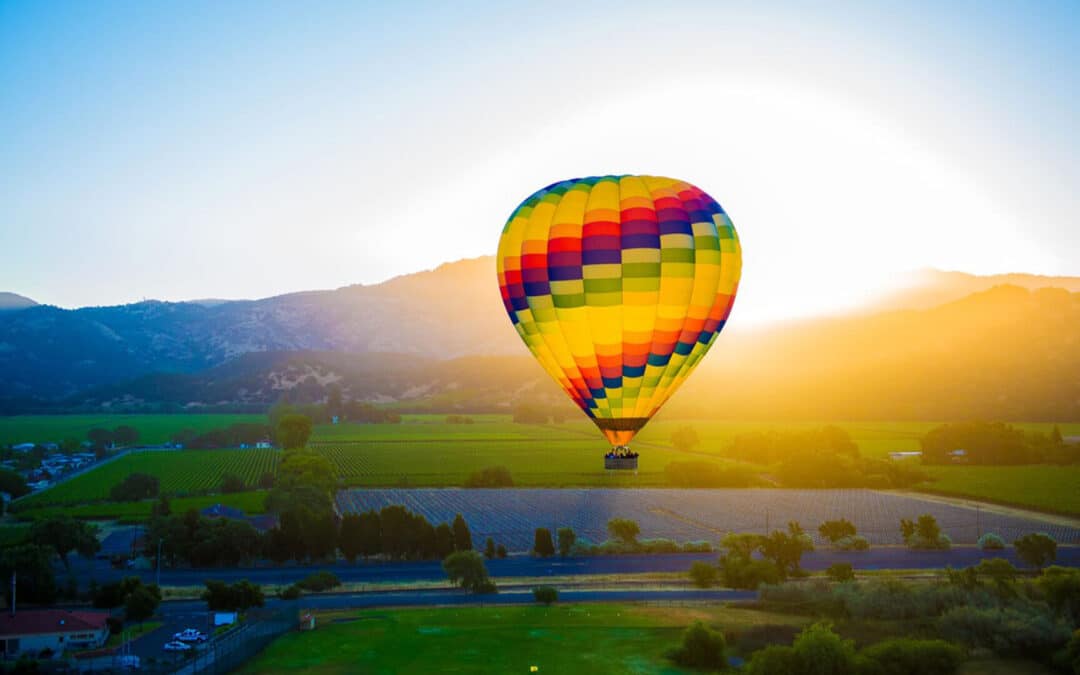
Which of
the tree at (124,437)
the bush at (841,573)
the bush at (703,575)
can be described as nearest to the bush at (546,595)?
the bush at (703,575)

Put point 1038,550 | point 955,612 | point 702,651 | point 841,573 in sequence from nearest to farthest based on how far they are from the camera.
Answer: point 702,651, point 955,612, point 841,573, point 1038,550

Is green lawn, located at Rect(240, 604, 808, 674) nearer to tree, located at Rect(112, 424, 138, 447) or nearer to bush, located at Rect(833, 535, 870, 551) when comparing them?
bush, located at Rect(833, 535, 870, 551)

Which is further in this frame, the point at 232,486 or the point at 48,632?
the point at 232,486

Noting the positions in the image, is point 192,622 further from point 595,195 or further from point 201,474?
point 201,474

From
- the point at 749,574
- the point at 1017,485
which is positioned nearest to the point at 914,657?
the point at 749,574

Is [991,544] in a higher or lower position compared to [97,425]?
lower

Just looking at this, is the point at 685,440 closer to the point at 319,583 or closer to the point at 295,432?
the point at 295,432

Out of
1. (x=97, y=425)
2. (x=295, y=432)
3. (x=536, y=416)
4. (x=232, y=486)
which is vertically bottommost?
(x=232, y=486)

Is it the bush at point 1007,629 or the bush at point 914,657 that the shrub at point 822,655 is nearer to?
the bush at point 914,657
